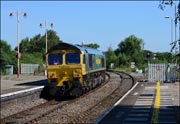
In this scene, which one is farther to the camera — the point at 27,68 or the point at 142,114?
the point at 27,68

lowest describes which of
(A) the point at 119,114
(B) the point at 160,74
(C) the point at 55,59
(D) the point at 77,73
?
(A) the point at 119,114

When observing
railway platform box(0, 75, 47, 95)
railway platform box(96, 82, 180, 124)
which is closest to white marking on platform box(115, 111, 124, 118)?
railway platform box(96, 82, 180, 124)

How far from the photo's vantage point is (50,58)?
2922 centimetres

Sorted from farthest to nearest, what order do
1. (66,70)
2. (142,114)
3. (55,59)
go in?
(55,59)
(66,70)
(142,114)

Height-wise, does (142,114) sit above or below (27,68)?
below

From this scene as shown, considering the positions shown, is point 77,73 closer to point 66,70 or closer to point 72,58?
point 66,70

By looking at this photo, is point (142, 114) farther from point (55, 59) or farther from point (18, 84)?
point (18, 84)

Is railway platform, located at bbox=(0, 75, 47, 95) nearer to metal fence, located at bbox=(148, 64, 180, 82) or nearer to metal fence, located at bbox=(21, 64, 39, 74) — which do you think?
metal fence, located at bbox=(148, 64, 180, 82)

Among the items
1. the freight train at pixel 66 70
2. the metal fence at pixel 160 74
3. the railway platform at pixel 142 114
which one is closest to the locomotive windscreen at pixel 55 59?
the freight train at pixel 66 70

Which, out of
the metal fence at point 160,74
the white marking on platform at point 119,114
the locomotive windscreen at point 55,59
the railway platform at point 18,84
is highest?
the locomotive windscreen at point 55,59

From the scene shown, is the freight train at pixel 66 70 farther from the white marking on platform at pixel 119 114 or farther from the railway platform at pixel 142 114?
the white marking on platform at pixel 119 114

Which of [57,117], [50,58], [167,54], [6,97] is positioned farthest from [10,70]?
[167,54]

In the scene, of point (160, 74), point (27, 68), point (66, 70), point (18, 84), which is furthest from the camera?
point (27, 68)

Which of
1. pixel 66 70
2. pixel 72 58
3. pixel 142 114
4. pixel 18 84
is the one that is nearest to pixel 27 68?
pixel 18 84
